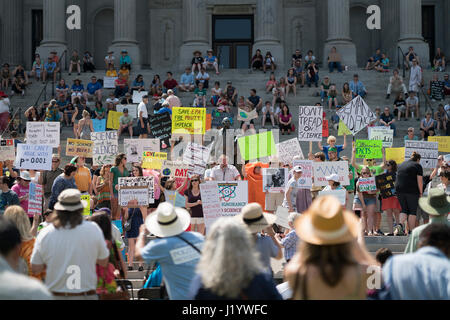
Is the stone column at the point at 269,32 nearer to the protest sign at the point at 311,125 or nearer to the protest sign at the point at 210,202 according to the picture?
the protest sign at the point at 311,125

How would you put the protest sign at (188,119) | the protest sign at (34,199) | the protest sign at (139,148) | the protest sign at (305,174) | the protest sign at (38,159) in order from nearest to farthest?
the protest sign at (34,199)
the protest sign at (305,174)
the protest sign at (38,159)
the protest sign at (139,148)
the protest sign at (188,119)

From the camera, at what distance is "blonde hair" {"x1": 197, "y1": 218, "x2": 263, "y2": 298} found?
4.95 m

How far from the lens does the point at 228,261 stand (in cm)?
500

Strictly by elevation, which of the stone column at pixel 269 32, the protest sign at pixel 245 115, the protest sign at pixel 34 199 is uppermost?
the stone column at pixel 269 32

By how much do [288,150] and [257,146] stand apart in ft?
2.49

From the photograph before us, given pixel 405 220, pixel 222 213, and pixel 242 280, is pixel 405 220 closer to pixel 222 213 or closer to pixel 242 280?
pixel 222 213

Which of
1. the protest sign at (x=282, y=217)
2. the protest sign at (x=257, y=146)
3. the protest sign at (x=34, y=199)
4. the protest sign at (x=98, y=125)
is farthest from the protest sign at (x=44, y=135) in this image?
the protest sign at (x=282, y=217)

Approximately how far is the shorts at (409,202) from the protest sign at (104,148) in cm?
594

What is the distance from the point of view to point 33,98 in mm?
28094

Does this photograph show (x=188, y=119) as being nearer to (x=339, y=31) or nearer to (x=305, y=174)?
(x=305, y=174)

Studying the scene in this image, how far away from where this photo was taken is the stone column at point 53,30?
32.7 m

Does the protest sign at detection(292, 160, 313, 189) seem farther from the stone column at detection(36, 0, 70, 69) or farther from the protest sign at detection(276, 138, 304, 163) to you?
the stone column at detection(36, 0, 70, 69)

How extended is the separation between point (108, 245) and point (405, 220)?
8270mm
